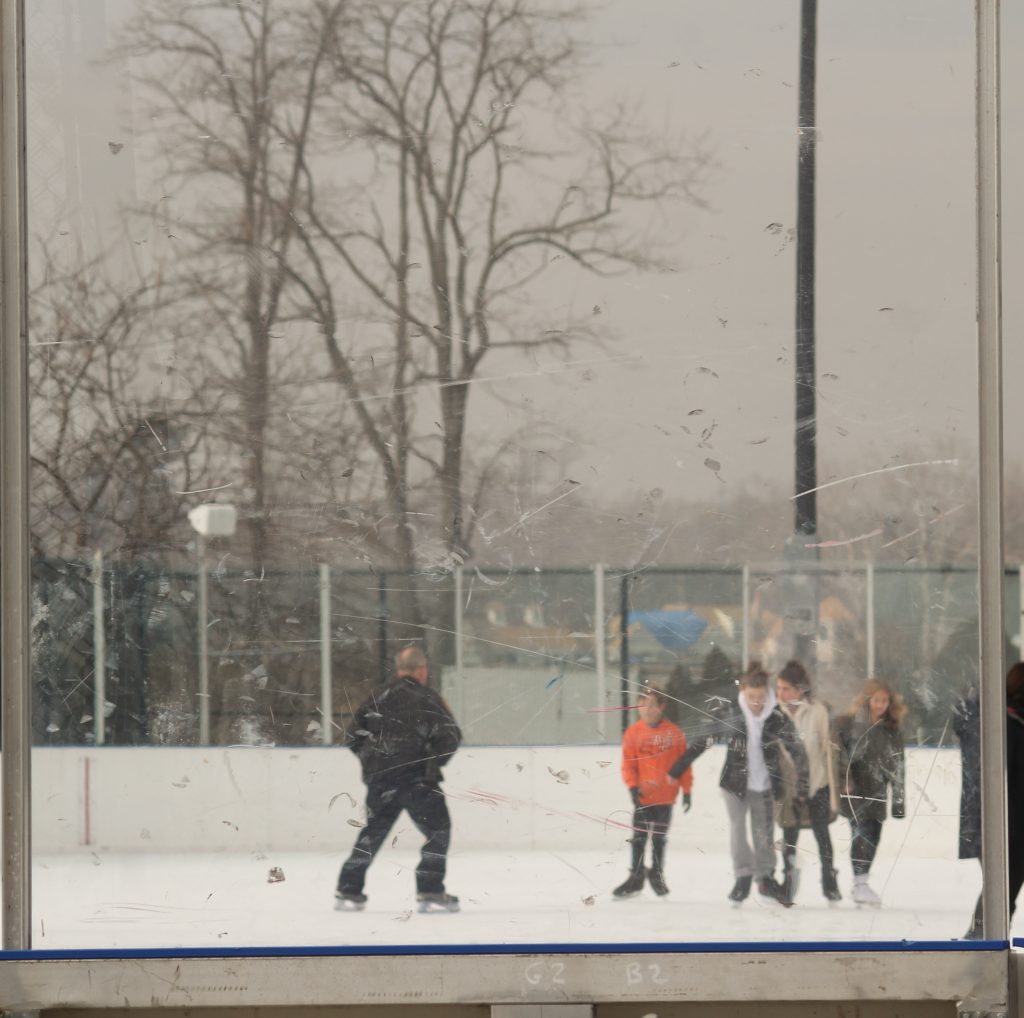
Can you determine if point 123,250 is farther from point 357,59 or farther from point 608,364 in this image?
point 608,364

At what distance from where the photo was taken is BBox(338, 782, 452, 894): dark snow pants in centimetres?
253

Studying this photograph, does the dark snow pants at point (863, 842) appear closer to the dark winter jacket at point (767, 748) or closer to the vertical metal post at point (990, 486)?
the dark winter jacket at point (767, 748)

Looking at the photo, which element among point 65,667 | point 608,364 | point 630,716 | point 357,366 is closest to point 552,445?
point 608,364

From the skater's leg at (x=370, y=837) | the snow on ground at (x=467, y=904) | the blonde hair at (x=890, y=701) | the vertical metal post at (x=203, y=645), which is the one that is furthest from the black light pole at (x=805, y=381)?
the vertical metal post at (x=203, y=645)

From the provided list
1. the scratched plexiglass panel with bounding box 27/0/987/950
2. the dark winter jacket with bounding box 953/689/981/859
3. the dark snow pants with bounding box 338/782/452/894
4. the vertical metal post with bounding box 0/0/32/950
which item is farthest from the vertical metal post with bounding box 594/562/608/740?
the vertical metal post with bounding box 0/0/32/950

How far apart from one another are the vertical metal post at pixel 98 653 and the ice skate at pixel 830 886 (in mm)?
1662

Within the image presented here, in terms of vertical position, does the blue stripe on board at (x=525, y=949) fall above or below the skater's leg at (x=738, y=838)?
below

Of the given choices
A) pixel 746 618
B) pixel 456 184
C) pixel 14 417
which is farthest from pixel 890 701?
pixel 14 417

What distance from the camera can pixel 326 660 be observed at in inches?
100

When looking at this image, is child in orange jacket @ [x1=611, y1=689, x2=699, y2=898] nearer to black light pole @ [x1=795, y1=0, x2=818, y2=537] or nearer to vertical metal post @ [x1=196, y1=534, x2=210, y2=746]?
black light pole @ [x1=795, y1=0, x2=818, y2=537]

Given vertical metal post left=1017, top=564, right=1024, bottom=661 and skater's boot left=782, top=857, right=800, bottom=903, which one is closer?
skater's boot left=782, top=857, right=800, bottom=903

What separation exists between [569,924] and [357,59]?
2.03 m

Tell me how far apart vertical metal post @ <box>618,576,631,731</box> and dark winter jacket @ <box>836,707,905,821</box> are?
0.48m

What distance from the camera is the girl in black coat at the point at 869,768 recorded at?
251 cm
